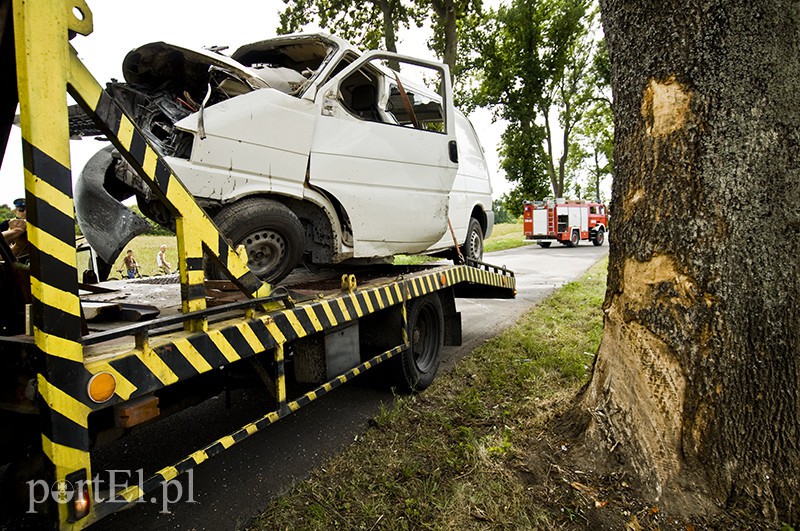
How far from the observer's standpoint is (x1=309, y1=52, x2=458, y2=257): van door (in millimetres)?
3664

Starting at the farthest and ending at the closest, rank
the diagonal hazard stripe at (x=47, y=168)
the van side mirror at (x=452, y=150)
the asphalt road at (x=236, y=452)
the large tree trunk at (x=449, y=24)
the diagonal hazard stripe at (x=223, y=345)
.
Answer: the large tree trunk at (x=449, y=24) → the van side mirror at (x=452, y=150) → the asphalt road at (x=236, y=452) → the diagonal hazard stripe at (x=223, y=345) → the diagonal hazard stripe at (x=47, y=168)

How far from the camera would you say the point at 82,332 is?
6.11ft

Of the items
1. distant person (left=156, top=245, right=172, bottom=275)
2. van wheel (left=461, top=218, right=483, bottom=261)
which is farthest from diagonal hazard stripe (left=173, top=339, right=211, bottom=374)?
distant person (left=156, top=245, right=172, bottom=275)

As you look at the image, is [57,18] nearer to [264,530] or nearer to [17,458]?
[17,458]

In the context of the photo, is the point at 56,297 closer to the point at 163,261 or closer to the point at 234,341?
the point at 234,341

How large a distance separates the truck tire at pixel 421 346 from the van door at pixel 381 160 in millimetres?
553

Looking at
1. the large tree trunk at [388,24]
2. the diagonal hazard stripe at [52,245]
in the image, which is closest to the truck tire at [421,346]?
the diagonal hazard stripe at [52,245]

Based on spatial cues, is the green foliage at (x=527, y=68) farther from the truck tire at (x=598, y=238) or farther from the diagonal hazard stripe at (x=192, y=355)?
the diagonal hazard stripe at (x=192, y=355)

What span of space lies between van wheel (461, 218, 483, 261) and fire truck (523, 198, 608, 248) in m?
18.4

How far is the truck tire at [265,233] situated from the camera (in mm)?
3125

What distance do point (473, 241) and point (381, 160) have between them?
300 centimetres

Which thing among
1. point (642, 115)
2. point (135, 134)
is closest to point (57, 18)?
point (135, 134)

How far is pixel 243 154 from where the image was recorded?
3.14 meters

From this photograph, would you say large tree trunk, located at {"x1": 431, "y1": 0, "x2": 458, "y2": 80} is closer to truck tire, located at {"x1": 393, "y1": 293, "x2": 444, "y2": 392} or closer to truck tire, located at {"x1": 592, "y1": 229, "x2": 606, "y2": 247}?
truck tire, located at {"x1": 393, "y1": 293, "x2": 444, "y2": 392}
